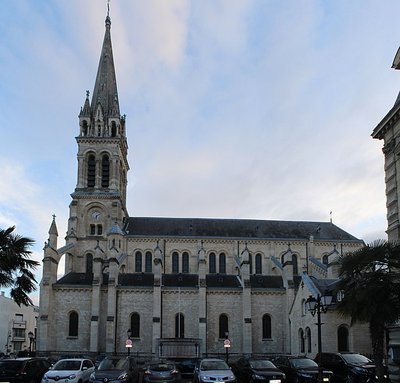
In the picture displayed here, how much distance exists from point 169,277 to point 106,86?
26.0 metres

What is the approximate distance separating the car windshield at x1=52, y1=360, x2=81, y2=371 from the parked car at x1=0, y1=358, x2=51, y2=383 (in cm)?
151

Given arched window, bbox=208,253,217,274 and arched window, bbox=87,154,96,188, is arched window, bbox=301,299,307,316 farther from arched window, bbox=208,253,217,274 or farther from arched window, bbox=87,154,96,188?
arched window, bbox=87,154,96,188

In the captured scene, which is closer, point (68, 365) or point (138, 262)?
point (68, 365)

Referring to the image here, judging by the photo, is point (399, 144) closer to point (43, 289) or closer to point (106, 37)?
point (43, 289)

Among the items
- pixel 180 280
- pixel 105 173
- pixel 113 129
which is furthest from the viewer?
pixel 113 129

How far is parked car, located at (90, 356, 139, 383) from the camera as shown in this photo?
66.5ft

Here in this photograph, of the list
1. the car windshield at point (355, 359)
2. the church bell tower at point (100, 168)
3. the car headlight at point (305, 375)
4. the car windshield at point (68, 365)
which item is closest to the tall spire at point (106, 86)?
the church bell tower at point (100, 168)

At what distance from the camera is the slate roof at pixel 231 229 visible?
58.0 meters

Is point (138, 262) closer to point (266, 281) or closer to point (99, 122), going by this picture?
point (266, 281)

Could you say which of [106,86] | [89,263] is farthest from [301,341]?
[106,86]

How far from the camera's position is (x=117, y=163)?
59.6 meters

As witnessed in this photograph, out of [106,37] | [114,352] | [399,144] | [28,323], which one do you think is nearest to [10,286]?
[399,144]

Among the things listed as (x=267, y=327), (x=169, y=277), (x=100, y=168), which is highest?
(x=100, y=168)

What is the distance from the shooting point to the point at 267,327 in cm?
4916
